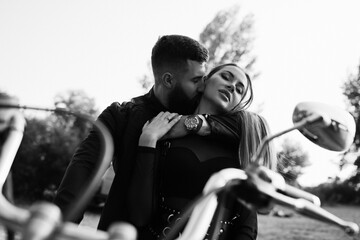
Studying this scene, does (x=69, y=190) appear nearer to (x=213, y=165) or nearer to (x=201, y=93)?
(x=213, y=165)

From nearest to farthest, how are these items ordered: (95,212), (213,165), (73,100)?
(213,165) < (95,212) < (73,100)

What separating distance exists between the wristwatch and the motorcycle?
59 centimetres

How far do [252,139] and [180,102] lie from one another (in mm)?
405

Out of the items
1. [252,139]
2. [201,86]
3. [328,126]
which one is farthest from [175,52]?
[328,126]

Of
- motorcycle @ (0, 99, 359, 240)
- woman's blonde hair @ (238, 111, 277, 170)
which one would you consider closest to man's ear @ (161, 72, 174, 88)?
woman's blonde hair @ (238, 111, 277, 170)

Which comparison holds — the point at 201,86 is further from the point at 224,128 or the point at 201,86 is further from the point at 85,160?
the point at 85,160

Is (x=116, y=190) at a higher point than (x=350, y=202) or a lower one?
higher

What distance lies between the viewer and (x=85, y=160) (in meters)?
1.51

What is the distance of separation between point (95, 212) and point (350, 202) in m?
19.3

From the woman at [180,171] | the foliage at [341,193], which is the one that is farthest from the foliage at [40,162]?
the foliage at [341,193]

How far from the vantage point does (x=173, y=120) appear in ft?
5.21

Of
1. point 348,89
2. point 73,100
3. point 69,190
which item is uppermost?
point 69,190

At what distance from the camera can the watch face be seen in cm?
155

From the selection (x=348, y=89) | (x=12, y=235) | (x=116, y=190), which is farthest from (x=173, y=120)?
(x=348, y=89)
